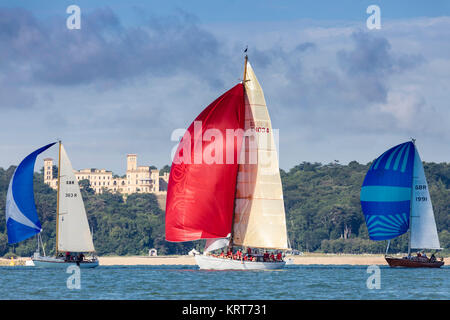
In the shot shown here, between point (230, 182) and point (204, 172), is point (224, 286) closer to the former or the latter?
point (204, 172)

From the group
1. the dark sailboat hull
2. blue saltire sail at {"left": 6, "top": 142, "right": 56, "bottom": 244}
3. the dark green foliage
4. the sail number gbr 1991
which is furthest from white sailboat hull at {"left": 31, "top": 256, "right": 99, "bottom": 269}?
the dark green foliage

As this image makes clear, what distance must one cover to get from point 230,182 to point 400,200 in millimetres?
18202

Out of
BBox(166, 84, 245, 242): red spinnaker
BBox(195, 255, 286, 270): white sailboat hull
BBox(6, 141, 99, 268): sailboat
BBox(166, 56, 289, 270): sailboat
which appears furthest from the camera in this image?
BBox(6, 141, 99, 268): sailboat

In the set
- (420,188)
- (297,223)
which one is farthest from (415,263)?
(297,223)

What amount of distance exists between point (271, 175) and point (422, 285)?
1166 cm

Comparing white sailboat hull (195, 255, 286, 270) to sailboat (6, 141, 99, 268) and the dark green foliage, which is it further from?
the dark green foliage

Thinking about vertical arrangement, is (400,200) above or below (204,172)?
below

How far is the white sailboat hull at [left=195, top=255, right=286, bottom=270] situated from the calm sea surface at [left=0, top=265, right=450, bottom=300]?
1.62 ft

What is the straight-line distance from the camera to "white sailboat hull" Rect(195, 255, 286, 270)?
5750cm

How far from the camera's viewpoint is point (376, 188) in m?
71.1

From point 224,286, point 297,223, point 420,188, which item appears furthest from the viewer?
point 297,223

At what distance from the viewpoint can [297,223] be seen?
144m

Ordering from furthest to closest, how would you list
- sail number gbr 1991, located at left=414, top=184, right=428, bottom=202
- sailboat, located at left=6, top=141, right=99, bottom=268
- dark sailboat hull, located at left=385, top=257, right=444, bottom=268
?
dark sailboat hull, located at left=385, top=257, right=444, bottom=268
sail number gbr 1991, located at left=414, top=184, right=428, bottom=202
sailboat, located at left=6, top=141, right=99, bottom=268
